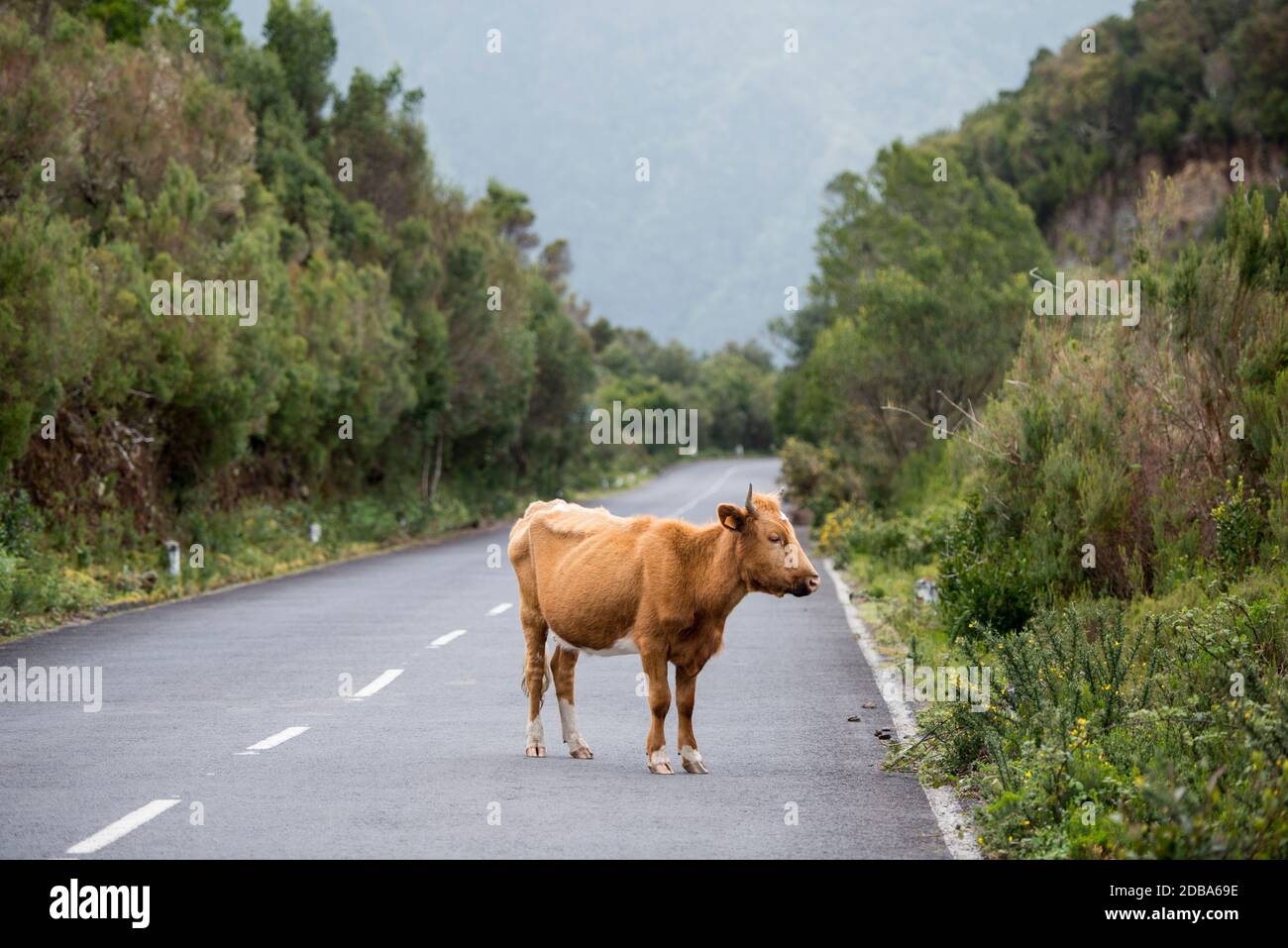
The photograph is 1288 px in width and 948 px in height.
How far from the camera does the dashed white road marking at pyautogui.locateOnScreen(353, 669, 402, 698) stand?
47.5 ft

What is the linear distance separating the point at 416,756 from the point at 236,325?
1903 centimetres

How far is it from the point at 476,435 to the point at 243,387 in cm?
2527

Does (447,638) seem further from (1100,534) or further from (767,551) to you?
(767,551)

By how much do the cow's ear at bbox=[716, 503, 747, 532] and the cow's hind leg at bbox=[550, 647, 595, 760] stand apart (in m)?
1.50

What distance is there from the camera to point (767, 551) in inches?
406

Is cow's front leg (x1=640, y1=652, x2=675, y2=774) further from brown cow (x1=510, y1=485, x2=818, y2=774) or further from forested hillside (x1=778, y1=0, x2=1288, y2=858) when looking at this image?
forested hillside (x1=778, y1=0, x2=1288, y2=858)

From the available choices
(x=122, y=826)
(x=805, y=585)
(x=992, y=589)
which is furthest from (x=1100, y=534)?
(x=122, y=826)

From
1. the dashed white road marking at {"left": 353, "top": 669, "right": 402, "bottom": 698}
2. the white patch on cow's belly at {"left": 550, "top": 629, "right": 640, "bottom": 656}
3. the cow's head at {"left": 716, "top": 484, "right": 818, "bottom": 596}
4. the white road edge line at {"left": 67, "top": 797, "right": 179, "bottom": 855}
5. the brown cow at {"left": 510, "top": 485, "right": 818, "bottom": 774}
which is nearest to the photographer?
the white road edge line at {"left": 67, "top": 797, "right": 179, "bottom": 855}

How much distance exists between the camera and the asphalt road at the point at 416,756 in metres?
8.40

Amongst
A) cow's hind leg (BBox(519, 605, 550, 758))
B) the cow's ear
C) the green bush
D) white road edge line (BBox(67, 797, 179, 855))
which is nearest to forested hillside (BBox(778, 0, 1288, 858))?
the green bush

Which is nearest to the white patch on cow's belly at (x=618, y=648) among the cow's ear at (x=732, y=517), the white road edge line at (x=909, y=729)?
the cow's ear at (x=732, y=517)

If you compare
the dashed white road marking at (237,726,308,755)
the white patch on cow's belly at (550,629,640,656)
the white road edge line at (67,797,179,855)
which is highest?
the white patch on cow's belly at (550,629,640,656)

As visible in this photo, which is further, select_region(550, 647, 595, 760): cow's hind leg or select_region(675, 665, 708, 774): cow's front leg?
select_region(550, 647, 595, 760): cow's hind leg

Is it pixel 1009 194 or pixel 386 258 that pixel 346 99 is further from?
pixel 1009 194
